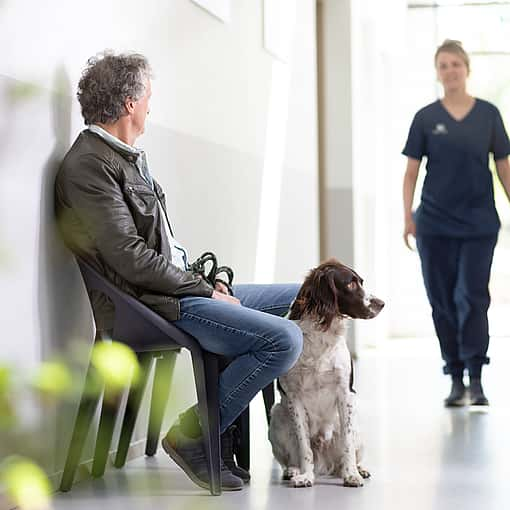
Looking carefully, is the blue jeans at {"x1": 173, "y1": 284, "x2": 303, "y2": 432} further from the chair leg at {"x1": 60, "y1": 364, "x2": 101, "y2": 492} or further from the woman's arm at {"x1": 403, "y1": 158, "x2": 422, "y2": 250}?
the woman's arm at {"x1": 403, "y1": 158, "x2": 422, "y2": 250}

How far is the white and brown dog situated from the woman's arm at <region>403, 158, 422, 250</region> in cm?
199

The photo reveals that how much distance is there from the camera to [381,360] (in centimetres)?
748

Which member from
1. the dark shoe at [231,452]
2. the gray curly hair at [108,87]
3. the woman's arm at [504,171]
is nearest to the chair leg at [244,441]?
the dark shoe at [231,452]

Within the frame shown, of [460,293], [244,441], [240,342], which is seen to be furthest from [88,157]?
[460,293]

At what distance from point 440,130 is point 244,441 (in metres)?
2.35

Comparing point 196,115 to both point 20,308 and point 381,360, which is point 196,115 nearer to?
point 20,308

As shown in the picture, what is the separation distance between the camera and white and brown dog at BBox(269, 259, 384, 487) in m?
2.81

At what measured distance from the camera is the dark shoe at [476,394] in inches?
182

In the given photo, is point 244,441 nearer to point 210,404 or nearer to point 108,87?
point 210,404

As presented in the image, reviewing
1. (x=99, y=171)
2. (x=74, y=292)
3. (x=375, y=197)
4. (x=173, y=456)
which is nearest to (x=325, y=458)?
(x=173, y=456)

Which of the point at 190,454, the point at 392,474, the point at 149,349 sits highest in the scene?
the point at 149,349

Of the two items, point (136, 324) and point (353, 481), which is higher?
point (136, 324)

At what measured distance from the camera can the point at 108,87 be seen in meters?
2.79

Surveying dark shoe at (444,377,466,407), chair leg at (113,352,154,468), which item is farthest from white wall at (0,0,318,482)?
dark shoe at (444,377,466,407)
